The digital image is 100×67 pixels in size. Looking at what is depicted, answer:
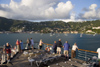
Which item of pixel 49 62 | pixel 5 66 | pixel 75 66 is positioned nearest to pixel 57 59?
pixel 49 62

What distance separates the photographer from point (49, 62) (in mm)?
8719

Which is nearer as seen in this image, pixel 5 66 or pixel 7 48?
pixel 5 66

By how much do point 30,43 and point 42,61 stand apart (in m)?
7.19

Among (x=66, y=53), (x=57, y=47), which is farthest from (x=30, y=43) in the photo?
(x=66, y=53)

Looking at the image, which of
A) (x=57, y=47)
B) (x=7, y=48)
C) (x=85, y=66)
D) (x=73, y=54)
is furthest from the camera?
(x=57, y=47)

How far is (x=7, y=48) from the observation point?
9.58 meters

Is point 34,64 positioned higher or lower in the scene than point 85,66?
lower

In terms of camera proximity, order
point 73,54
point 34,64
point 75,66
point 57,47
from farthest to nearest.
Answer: point 57,47 < point 73,54 < point 34,64 < point 75,66

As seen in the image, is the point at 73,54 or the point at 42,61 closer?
the point at 42,61

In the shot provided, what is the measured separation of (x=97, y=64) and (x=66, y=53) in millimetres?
3703

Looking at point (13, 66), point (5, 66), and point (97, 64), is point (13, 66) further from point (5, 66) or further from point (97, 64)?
point (97, 64)

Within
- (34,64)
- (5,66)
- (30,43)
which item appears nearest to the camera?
(5,66)

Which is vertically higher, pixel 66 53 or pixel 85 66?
pixel 85 66

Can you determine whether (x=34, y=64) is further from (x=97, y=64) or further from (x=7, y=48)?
(x=97, y=64)
